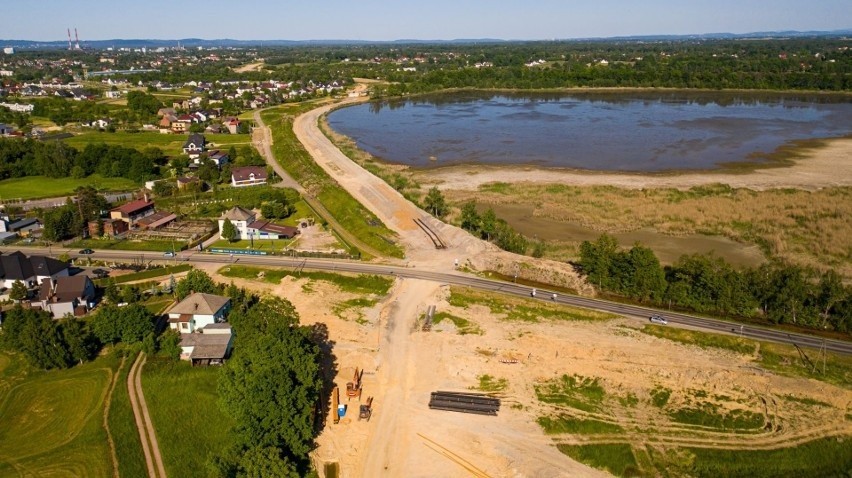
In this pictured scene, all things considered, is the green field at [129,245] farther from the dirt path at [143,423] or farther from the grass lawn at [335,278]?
the dirt path at [143,423]

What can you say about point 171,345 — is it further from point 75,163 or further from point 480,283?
point 75,163

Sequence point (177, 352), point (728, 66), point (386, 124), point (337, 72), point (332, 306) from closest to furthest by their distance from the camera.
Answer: point (177, 352), point (332, 306), point (386, 124), point (728, 66), point (337, 72)

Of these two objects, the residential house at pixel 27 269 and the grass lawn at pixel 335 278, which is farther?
the grass lawn at pixel 335 278

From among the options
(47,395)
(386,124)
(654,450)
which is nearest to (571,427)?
(654,450)

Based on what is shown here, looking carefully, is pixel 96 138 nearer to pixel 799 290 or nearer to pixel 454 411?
pixel 454 411

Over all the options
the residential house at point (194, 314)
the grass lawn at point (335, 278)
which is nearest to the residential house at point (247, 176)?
the grass lawn at point (335, 278)

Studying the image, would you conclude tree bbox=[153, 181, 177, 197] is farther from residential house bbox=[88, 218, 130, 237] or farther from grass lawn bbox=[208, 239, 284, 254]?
grass lawn bbox=[208, 239, 284, 254]
